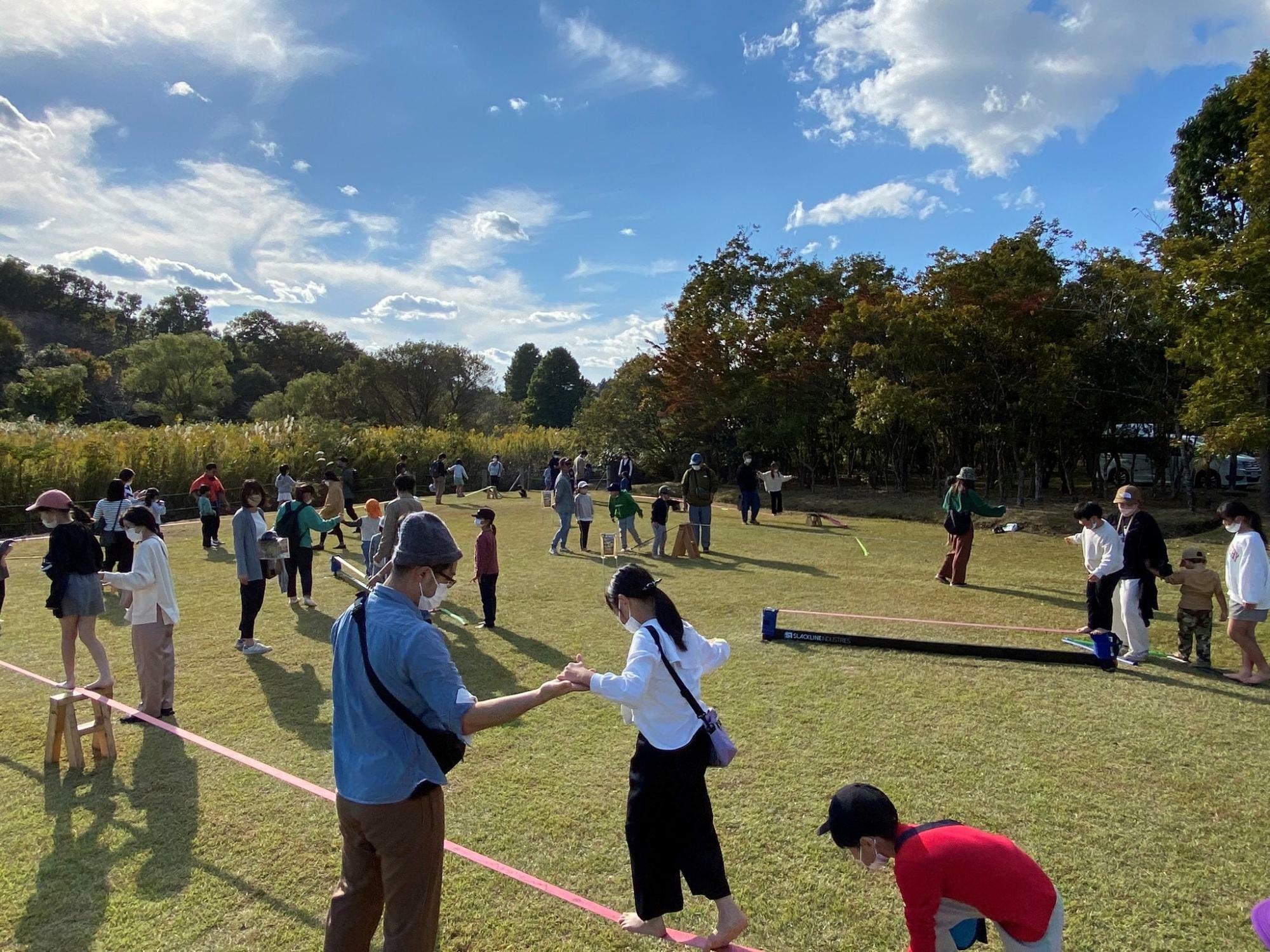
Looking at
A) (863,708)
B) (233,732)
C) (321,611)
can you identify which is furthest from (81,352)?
(863,708)

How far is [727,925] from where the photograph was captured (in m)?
3.28

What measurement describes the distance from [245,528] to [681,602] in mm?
5745

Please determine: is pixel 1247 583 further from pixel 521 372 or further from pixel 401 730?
pixel 521 372

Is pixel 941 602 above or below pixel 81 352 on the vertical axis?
below

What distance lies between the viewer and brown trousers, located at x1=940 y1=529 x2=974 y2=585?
11.2 metres

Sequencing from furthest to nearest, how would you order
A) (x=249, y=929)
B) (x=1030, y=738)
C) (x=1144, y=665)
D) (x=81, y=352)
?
(x=81, y=352) < (x=1144, y=665) < (x=1030, y=738) < (x=249, y=929)

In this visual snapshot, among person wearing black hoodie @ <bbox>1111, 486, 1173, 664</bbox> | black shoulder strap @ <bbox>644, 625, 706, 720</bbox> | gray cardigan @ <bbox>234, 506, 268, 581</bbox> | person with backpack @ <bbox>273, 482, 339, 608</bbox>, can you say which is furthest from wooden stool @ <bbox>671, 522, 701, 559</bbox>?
black shoulder strap @ <bbox>644, 625, 706, 720</bbox>

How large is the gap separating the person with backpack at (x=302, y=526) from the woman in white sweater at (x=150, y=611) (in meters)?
3.32

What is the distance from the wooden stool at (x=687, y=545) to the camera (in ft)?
47.2

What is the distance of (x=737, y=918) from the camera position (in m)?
3.28

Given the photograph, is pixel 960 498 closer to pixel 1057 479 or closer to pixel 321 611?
pixel 321 611

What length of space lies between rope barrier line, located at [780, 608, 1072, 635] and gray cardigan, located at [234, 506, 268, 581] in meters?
6.42

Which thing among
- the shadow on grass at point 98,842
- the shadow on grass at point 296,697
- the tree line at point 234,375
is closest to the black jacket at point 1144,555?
the shadow on grass at point 296,697

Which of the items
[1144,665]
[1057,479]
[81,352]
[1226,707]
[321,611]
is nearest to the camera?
[1226,707]
